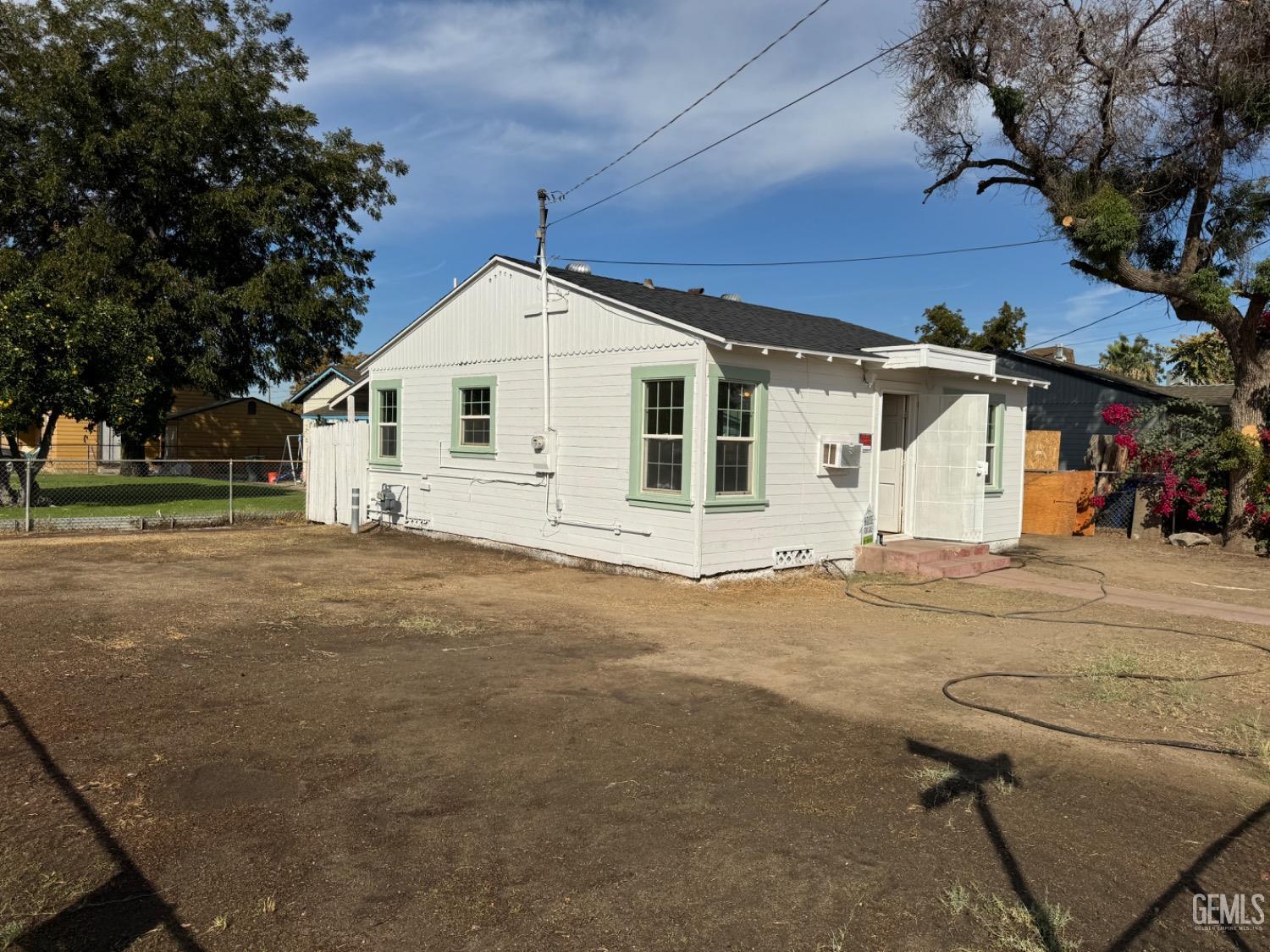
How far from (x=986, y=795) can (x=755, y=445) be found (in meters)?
6.74

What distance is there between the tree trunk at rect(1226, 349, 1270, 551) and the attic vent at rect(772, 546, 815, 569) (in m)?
8.45

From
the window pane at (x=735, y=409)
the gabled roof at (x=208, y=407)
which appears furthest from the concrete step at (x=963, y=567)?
the gabled roof at (x=208, y=407)

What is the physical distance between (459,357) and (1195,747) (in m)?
11.9

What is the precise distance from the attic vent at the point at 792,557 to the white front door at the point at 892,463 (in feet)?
7.23

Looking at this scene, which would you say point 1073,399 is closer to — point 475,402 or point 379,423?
point 475,402

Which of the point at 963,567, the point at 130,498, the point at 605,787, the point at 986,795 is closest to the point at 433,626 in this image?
the point at 605,787

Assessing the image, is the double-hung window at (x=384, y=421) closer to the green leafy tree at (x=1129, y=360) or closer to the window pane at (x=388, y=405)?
the window pane at (x=388, y=405)

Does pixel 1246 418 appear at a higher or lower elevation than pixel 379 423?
higher

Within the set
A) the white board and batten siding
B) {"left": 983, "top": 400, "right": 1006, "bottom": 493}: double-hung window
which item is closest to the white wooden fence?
the white board and batten siding

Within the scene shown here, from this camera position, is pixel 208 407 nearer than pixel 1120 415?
No

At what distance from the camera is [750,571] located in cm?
1088

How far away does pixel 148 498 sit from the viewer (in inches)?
817

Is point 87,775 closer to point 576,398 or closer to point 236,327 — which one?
point 576,398

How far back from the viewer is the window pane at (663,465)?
10.7 metres
